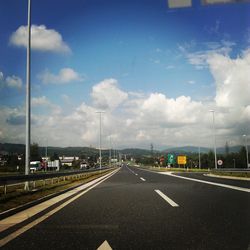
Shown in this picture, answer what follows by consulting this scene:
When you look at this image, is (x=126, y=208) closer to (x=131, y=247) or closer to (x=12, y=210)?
(x=12, y=210)

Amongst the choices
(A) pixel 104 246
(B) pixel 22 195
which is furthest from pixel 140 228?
(B) pixel 22 195

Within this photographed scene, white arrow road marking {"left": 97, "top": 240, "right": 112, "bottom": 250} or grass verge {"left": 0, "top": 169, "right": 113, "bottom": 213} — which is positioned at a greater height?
grass verge {"left": 0, "top": 169, "right": 113, "bottom": 213}

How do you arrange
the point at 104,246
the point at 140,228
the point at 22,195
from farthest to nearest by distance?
the point at 22,195, the point at 140,228, the point at 104,246

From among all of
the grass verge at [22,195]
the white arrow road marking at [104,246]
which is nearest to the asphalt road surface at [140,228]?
the white arrow road marking at [104,246]

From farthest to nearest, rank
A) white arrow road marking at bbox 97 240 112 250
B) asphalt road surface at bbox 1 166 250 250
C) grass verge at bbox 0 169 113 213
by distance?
grass verge at bbox 0 169 113 213, asphalt road surface at bbox 1 166 250 250, white arrow road marking at bbox 97 240 112 250

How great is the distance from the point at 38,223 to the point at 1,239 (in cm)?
171

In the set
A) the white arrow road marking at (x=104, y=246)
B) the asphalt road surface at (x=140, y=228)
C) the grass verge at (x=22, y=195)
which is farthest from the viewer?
the grass verge at (x=22, y=195)

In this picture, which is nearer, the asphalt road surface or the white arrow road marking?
the white arrow road marking

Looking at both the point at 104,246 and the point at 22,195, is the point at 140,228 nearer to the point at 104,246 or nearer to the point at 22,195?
the point at 104,246

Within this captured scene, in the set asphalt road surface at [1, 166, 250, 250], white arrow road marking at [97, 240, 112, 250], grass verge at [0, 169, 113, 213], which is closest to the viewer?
white arrow road marking at [97, 240, 112, 250]

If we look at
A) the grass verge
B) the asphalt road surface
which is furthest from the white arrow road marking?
the grass verge

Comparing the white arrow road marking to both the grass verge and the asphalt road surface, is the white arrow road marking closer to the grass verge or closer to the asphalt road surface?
the asphalt road surface

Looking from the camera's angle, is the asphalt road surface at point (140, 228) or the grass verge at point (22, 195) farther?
the grass verge at point (22, 195)

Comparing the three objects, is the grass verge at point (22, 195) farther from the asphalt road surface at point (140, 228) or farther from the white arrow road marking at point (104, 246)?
the white arrow road marking at point (104, 246)
